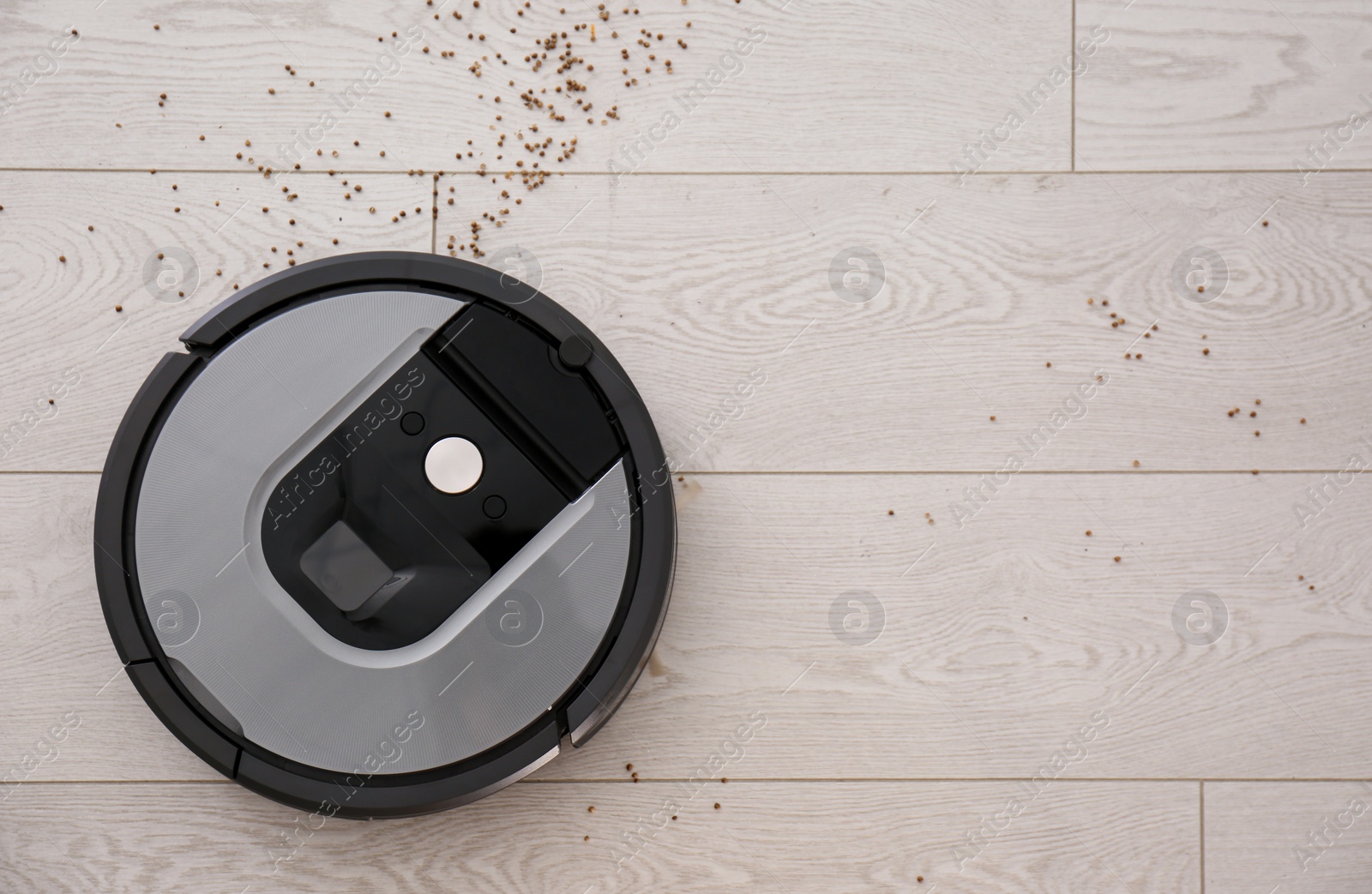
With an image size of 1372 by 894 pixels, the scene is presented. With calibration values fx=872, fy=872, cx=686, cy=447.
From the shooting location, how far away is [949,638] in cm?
97

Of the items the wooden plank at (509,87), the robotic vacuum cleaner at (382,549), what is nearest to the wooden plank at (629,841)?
the robotic vacuum cleaner at (382,549)

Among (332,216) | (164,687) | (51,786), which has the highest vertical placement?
(332,216)

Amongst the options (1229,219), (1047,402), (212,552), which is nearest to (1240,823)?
(1047,402)

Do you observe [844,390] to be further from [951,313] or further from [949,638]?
[949,638]

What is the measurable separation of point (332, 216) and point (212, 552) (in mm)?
399

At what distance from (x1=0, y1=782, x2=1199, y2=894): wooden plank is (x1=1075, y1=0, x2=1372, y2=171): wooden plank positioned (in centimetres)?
73

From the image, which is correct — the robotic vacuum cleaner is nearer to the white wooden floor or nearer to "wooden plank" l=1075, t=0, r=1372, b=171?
the white wooden floor

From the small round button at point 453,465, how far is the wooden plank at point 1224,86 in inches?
30.3

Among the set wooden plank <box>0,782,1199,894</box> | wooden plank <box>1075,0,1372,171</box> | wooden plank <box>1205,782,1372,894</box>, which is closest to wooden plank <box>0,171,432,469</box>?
wooden plank <box>0,782,1199,894</box>

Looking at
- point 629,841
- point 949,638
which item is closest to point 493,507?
point 629,841

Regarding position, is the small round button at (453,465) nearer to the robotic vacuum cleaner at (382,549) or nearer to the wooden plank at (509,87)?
the robotic vacuum cleaner at (382,549)

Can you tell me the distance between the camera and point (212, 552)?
34.2 inches

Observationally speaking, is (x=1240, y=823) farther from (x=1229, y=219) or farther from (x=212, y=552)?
(x=212, y=552)

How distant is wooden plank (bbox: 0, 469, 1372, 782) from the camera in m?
0.96
